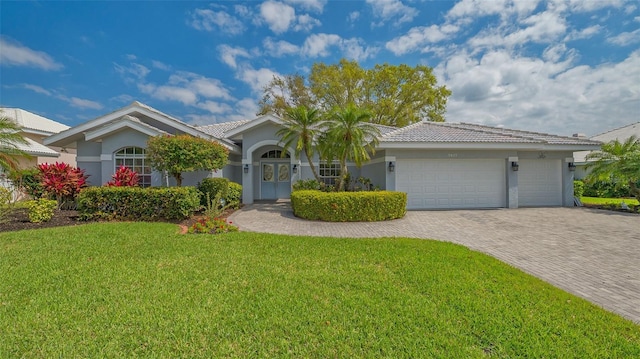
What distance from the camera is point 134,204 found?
10.5 m

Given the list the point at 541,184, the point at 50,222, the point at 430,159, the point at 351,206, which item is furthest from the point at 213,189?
the point at 541,184

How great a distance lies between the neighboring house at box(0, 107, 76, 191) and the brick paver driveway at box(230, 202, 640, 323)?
16.9m

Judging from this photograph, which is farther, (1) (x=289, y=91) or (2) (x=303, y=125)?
(1) (x=289, y=91)

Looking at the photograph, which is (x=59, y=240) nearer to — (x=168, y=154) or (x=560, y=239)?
(x=168, y=154)

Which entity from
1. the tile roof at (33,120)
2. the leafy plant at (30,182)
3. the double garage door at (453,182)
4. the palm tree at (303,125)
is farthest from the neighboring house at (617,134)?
the tile roof at (33,120)

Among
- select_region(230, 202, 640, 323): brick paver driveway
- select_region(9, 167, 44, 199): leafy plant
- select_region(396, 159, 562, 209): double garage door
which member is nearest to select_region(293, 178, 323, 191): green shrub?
select_region(230, 202, 640, 323): brick paver driveway

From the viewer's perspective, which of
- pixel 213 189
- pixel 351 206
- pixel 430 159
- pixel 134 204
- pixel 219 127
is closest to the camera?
pixel 134 204

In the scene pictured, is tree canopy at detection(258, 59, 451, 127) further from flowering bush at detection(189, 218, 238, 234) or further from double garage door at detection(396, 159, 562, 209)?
flowering bush at detection(189, 218, 238, 234)

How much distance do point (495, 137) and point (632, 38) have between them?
294 inches

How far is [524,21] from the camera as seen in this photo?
516 inches

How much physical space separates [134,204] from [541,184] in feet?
67.6

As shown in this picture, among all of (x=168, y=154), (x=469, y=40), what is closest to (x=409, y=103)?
(x=469, y=40)

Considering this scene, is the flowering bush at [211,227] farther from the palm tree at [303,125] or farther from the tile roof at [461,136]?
the tile roof at [461,136]

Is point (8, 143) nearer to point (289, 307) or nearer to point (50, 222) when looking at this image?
point (50, 222)
